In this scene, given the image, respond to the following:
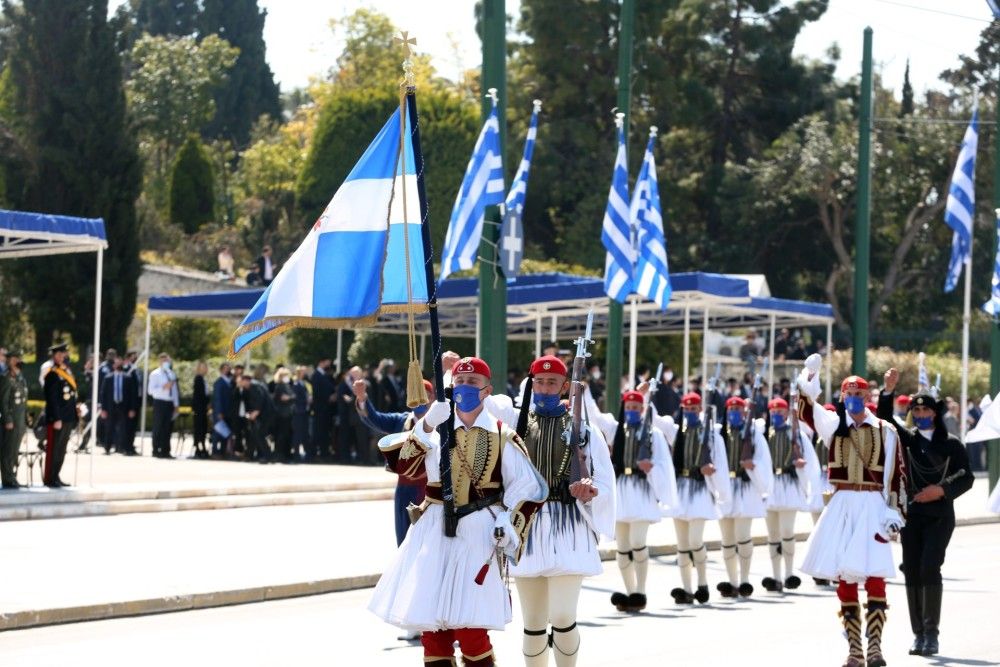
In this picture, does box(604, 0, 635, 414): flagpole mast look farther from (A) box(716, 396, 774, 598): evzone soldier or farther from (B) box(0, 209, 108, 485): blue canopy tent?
(B) box(0, 209, 108, 485): blue canopy tent

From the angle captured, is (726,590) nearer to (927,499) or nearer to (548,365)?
(927,499)

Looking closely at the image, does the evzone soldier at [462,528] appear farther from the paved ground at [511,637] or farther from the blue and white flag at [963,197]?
the blue and white flag at [963,197]

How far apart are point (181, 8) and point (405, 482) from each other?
109870 millimetres

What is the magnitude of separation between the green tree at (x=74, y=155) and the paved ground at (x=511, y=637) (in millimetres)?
35329

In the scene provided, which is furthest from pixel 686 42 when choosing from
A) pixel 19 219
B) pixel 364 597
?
pixel 364 597

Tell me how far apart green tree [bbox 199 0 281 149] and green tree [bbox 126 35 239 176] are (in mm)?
4130

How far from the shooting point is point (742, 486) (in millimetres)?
16172

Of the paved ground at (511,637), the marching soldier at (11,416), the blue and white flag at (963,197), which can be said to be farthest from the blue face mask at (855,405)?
the blue and white flag at (963,197)

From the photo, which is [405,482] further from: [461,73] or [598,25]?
[461,73]

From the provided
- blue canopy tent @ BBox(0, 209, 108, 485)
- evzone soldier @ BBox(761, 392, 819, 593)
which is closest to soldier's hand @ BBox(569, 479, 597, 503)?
evzone soldier @ BBox(761, 392, 819, 593)

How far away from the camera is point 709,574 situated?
1800cm

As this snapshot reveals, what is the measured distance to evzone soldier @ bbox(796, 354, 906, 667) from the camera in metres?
11.7

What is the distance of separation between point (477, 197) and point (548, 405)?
9.19 meters

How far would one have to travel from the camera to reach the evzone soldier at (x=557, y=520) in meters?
9.91
